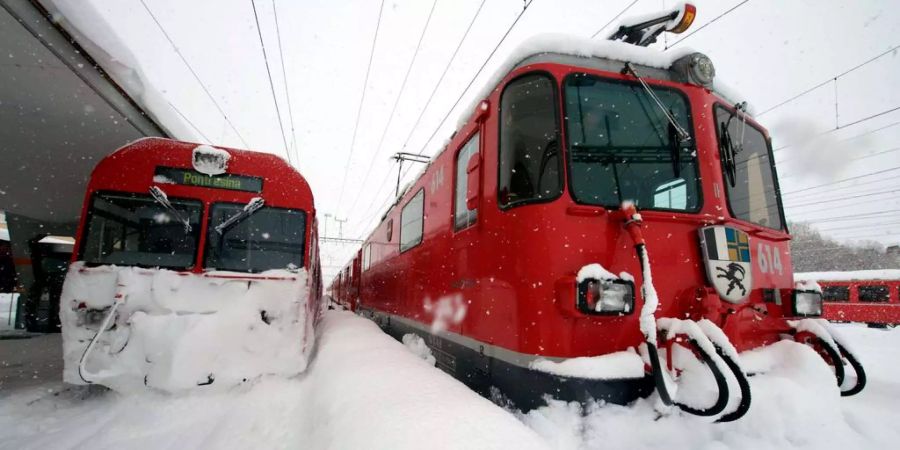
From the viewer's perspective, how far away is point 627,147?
298cm

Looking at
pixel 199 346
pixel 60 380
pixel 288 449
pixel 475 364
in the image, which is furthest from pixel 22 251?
pixel 475 364

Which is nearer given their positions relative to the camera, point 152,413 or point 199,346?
point 152,413

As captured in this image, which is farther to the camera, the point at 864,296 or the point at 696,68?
the point at 864,296

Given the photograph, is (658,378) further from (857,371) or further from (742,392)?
(857,371)

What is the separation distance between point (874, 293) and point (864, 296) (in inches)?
17.3

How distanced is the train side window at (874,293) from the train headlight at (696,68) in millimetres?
21498

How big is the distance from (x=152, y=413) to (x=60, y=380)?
93.6 inches

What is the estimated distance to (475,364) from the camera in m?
3.49

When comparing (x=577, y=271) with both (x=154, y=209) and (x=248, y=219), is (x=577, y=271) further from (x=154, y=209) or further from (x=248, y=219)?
(x=154, y=209)

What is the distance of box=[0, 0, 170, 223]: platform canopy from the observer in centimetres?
461

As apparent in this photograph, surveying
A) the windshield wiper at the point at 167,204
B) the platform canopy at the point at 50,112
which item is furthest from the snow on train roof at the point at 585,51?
the platform canopy at the point at 50,112

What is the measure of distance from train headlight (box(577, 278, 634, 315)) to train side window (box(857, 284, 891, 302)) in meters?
22.5

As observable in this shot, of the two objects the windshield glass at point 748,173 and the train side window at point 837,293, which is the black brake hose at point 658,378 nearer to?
the windshield glass at point 748,173

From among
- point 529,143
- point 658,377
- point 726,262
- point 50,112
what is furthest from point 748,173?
point 50,112
